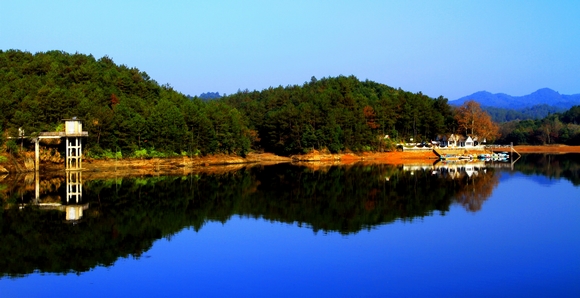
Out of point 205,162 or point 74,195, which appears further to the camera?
point 205,162

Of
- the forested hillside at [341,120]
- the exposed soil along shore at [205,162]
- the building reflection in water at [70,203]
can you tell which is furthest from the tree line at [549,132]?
the building reflection in water at [70,203]

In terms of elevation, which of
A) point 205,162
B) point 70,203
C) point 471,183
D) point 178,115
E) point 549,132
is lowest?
point 70,203

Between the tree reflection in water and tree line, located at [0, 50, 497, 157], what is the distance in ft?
34.6

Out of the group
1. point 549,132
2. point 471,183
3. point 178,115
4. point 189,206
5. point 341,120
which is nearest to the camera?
point 189,206

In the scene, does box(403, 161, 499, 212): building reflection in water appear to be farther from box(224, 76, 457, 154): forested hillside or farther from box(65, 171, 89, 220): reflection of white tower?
box(65, 171, 89, 220): reflection of white tower

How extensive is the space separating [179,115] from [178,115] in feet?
0.50

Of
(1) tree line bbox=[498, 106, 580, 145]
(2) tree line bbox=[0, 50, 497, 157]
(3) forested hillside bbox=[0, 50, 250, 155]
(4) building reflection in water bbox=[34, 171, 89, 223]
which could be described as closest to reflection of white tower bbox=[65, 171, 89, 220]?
(4) building reflection in water bbox=[34, 171, 89, 223]

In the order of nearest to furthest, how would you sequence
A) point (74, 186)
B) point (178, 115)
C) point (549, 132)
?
1. point (74, 186)
2. point (178, 115)
3. point (549, 132)

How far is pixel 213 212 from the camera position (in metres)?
30.4

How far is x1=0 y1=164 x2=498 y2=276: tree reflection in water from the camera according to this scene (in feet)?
70.5

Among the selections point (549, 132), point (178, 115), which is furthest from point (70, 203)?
point (549, 132)

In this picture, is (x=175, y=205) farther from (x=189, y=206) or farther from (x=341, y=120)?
(x=341, y=120)

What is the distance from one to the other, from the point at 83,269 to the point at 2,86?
4440 cm

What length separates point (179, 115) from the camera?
2446 inches
